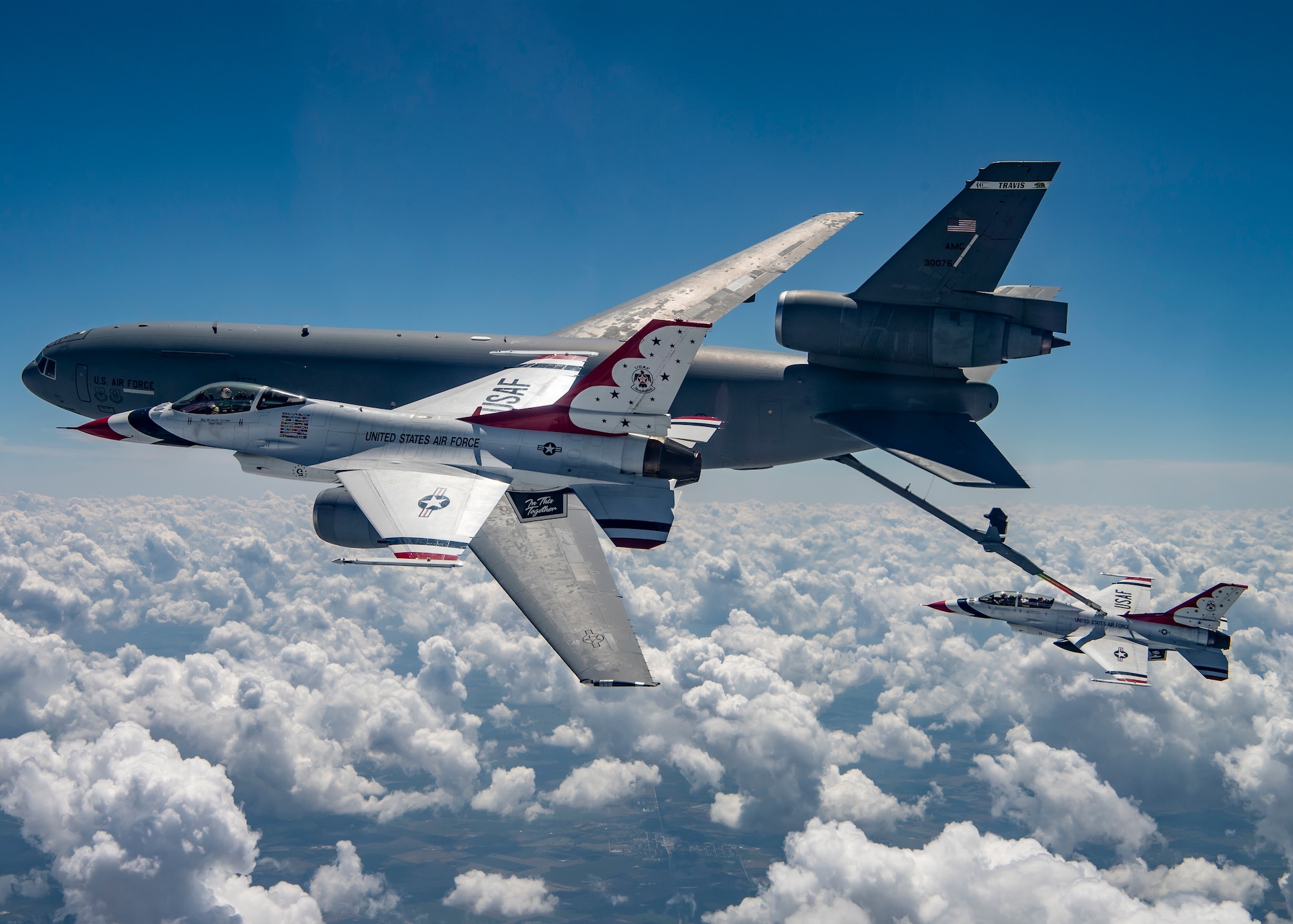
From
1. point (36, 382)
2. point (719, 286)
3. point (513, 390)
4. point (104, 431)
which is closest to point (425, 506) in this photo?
point (513, 390)

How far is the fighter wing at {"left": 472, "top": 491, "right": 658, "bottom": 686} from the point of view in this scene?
13883 mm

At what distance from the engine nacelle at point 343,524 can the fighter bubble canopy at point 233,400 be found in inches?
120

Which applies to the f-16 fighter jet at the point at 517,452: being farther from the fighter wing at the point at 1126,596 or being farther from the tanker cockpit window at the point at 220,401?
the fighter wing at the point at 1126,596

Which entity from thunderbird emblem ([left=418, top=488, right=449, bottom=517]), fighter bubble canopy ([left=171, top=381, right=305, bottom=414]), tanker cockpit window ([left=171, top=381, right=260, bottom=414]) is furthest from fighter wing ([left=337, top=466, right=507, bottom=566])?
tanker cockpit window ([left=171, top=381, right=260, bottom=414])

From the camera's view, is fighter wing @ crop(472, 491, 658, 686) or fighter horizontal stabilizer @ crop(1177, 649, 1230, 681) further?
fighter horizontal stabilizer @ crop(1177, 649, 1230, 681)

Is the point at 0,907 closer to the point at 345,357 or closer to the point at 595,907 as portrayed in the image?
the point at 595,907

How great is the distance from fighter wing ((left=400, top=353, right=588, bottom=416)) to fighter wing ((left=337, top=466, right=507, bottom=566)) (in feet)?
7.49

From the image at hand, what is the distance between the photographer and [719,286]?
2545 centimetres

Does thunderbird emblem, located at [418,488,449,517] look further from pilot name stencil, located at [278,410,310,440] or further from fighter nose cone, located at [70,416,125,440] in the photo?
fighter nose cone, located at [70,416,125,440]

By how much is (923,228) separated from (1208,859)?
266 metres

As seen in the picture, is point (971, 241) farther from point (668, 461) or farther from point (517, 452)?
point (517, 452)

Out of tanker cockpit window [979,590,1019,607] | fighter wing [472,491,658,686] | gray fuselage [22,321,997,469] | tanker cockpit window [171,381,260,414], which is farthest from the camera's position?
tanker cockpit window [979,590,1019,607]

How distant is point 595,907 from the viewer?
197m

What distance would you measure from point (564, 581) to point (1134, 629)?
102 feet
